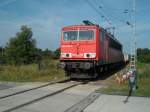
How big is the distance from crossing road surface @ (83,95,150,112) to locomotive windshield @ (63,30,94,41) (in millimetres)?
7384

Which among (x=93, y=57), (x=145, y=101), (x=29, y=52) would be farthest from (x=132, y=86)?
(x=29, y=52)

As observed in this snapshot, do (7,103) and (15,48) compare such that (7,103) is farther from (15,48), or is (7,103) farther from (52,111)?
(15,48)

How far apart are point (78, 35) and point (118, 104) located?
9.42 metres

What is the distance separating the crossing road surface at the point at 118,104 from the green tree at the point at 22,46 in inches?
2066

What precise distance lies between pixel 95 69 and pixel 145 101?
8374mm

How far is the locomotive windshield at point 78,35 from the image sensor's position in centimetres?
1898

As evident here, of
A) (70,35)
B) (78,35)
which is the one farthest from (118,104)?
(70,35)

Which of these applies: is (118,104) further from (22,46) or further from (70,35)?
(22,46)

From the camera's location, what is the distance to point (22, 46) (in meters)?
65.1

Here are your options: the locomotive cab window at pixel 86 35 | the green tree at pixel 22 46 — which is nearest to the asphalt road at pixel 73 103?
the locomotive cab window at pixel 86 35

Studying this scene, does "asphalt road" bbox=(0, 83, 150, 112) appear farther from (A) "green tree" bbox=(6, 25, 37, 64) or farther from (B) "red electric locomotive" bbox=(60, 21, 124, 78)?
(A) "green tree" bbox=(6, 25, 37, 64)

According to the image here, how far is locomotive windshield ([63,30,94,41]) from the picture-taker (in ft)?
62.3

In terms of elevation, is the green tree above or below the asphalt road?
above

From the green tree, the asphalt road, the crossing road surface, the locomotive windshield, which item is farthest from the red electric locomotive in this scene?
the green tree
